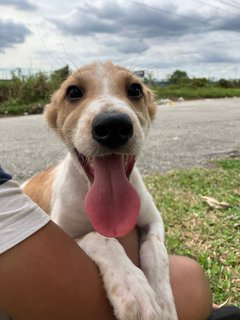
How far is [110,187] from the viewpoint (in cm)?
245

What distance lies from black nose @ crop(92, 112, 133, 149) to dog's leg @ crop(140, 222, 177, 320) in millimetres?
601

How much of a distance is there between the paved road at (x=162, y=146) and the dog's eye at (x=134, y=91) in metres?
1.81

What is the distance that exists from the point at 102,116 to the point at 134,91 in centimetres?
95

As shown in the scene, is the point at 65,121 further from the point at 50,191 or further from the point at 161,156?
the point at 161,156

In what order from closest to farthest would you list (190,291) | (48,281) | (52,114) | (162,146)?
(48,281) < (190,291) < (52,114) < (162,146)

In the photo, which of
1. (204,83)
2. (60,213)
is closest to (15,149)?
(60,213)

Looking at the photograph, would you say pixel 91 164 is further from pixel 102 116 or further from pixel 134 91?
pixel 134 91

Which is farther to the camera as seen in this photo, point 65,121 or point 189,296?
point 65,121

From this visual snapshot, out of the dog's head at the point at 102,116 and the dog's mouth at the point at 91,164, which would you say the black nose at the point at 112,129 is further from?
the dog's mouth at the point at 91,164

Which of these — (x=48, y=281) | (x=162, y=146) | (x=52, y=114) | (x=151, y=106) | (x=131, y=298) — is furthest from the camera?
(x=162, y=146)

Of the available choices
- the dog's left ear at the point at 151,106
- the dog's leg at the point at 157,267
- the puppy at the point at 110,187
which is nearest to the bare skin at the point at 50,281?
the puppy at the point at 110,187

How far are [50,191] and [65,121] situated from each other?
649mm

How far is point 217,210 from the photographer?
446cm

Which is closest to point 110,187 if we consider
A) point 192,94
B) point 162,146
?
point 162,146
